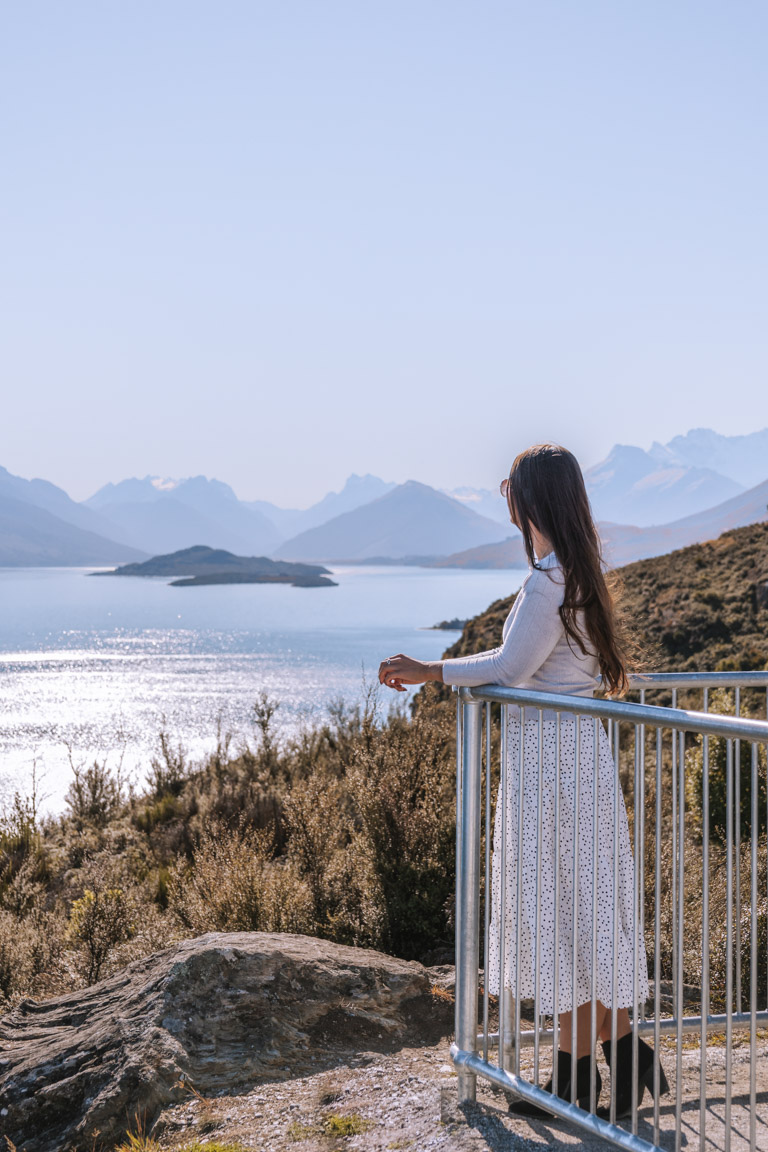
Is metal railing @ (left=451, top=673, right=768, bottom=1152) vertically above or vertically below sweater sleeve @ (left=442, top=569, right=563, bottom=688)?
A: below

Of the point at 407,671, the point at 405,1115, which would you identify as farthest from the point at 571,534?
the point at 405,1115

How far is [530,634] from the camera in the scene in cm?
237

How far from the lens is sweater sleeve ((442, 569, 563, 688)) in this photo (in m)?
2.36

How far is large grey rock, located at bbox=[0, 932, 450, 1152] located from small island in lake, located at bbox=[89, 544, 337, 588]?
12349 cm

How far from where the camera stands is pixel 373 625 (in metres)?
66.1

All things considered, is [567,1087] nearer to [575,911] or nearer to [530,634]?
[575,911]

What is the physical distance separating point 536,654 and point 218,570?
141046mm

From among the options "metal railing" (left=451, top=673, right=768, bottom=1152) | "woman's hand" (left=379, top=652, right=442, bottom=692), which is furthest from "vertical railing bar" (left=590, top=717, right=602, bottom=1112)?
"woman's hand" (left=379, top=652, right=442, bottom=692)

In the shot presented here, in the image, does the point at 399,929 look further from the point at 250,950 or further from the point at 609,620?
the point at 609,620

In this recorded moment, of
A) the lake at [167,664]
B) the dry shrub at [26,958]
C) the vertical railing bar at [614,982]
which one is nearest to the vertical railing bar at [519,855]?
the vertical railing bar at [614,982]

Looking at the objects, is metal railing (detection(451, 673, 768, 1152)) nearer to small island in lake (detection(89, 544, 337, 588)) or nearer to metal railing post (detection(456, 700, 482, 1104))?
metal railing post (detection(456, 700, 482, 1104))

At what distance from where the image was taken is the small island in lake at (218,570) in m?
132

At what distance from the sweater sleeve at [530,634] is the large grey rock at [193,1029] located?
1.67 m

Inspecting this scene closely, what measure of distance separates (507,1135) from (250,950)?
1.33 metres
